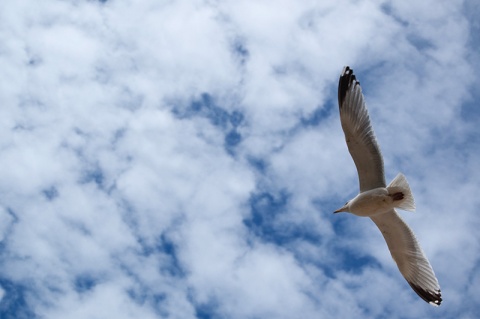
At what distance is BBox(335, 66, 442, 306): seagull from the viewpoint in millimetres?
10203

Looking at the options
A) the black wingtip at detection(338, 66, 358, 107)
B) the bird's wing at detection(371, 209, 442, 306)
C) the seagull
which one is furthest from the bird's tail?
the black wingtip at detection(338, 66, 358, 107)

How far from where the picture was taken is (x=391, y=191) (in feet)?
33.7

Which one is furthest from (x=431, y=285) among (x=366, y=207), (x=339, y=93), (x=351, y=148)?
(x=339, y=93)

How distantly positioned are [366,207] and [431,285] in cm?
218

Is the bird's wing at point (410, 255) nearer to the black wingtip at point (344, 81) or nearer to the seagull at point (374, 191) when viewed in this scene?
the seagull at point (374, 191)

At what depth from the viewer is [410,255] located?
11.4 metres

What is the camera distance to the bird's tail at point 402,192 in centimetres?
1018

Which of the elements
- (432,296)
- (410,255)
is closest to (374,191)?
(410,255)

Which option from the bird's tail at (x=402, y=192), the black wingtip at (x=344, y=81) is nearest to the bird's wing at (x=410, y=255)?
the bird's tail at (x=402, y=192)

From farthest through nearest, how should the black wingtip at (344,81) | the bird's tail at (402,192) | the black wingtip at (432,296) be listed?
the black wingtip at (432,296), the black wingtip at (344,81), the bird's tail at (402,192)

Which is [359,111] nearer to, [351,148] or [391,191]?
[351,148]

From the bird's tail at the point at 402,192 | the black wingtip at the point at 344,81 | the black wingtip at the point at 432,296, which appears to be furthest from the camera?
the black wingtip at the point at 432,296

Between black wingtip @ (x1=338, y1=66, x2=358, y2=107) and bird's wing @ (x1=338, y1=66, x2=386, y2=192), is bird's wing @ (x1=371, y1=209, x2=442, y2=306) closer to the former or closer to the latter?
bird's wing @ (x1=338, y1=66, x2=386, y2=192)

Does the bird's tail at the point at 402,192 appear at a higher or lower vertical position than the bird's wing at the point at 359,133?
lower
